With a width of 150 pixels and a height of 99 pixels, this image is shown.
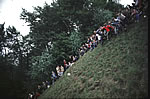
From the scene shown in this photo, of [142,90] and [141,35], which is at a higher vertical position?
[141,35]

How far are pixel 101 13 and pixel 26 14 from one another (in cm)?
1998

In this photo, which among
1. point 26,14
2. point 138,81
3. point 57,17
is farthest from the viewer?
point 26,14

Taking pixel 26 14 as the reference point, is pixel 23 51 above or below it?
below

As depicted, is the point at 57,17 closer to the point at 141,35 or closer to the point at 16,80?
the point at 141,35

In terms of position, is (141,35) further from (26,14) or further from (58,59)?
(26,14)

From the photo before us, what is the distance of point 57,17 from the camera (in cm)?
2864

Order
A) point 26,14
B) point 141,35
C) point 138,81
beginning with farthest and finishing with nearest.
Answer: point 26,14
point 141,35
point 138,81

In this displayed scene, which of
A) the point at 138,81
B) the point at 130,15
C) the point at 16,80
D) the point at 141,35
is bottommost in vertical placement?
the point at 138,81

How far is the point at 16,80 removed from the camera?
3.14 metres

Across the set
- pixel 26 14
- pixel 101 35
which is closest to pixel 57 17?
pixel 26 14

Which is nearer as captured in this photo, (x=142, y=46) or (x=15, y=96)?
(x=15, y=96)

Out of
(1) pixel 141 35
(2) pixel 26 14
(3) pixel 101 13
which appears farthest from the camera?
(2) pixel 26 14

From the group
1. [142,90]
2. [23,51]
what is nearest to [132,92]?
[142,90]

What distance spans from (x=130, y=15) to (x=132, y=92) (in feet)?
25.6
